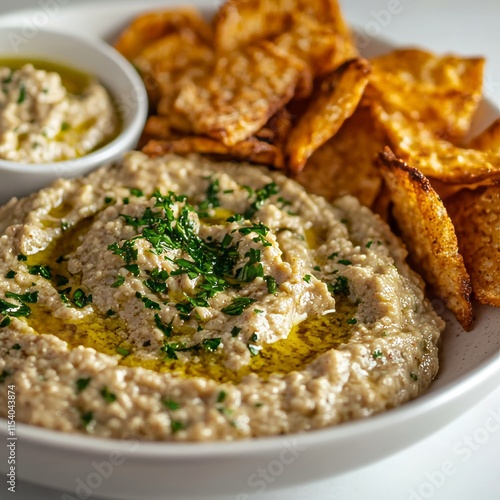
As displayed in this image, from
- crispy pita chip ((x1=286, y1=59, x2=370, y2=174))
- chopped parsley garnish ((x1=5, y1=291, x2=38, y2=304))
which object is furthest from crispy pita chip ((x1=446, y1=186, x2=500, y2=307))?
chopped parsley garnish ((x1=5, y1=291, x2=38, y2=304))

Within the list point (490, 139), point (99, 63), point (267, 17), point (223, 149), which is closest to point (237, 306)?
point (223, 149)

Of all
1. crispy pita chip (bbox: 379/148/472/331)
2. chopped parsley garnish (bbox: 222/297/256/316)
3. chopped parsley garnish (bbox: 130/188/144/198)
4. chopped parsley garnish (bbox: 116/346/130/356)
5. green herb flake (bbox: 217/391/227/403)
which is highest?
crispy pita chip (bbox: 379/148/472/331)

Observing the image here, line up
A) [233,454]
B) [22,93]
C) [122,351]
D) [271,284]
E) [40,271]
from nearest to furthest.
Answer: [233,454], [122,351], [271,284], [40,271], [22,93]

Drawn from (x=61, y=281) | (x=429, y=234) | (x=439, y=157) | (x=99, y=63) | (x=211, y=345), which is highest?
(x=439, y=157)

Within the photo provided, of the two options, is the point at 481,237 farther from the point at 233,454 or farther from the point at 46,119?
the point at 46,119

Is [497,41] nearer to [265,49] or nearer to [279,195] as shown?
[265,49]

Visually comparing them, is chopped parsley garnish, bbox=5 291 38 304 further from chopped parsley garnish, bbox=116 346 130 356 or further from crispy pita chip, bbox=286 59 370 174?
crispy pita chip, bbox=286 59 370 174

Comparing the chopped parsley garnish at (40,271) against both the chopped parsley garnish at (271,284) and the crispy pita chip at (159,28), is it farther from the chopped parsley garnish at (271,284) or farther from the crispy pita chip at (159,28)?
the crispy pita chip at (159,28)
